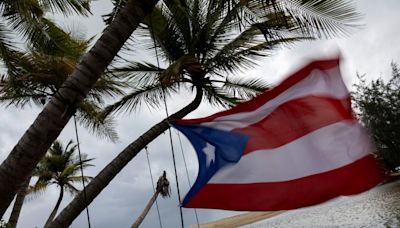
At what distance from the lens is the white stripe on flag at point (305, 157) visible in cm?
406

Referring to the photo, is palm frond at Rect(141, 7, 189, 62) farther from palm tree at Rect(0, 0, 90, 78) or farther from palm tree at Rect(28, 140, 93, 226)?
palm tree at Rect(28, 140, 93, 226)

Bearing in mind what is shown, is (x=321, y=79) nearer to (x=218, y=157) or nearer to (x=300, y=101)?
(x=300, y=101)

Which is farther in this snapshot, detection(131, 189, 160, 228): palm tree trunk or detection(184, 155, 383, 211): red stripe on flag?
detection(131, 189, 160, 228): palm tree trunk

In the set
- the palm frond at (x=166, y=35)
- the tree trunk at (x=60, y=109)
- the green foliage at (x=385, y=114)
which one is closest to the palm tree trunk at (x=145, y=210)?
Result: the palm frond at (x=166, y=35)

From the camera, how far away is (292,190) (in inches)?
159

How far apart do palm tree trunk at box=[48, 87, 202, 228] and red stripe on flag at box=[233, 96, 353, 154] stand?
90.4 inches

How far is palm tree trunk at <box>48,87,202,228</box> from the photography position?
650cm

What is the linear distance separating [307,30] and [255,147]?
13.0 ft

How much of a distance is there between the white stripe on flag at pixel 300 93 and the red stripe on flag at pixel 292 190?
64 centimetres

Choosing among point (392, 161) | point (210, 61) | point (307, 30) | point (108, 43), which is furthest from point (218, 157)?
point (392, 161)

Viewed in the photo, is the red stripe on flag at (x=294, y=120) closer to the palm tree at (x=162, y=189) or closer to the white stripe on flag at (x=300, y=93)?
the white stripe on flag at (x=300, y=93)

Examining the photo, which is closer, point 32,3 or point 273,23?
point 32,3

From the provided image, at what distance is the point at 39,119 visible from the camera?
163 inches

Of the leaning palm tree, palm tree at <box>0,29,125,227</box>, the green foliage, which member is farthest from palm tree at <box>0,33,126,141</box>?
the green foliage
